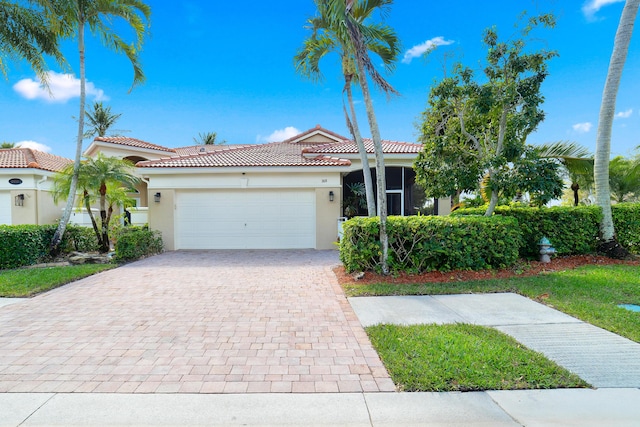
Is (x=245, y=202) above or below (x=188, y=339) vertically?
above

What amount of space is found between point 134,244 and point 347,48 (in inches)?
356

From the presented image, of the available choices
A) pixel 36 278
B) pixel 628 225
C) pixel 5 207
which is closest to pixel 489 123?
pixel 628 225

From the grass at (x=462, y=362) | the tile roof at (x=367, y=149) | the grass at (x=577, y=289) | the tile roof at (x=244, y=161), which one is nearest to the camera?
the grass at (x=462, y=362)

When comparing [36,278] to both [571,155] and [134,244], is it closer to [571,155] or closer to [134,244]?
[134,244]

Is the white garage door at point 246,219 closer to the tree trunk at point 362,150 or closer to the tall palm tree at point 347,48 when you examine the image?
the tree trunk at point 362,150

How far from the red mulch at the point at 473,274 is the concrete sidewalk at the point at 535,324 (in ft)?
3.57

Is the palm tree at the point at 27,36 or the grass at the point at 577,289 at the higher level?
the palm tree at the point at 27,36

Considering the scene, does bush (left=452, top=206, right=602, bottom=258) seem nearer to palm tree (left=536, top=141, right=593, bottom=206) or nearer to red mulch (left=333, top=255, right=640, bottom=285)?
red mulch (left=333, top=255, right=640, bottom=285)

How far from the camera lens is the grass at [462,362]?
3.14 meters

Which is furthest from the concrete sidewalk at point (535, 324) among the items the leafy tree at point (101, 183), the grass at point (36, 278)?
the leafy tree at point (101, 183)

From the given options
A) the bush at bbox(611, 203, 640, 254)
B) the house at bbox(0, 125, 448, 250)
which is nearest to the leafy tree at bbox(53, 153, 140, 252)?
the house at bbox(0, 125, 448, 250)

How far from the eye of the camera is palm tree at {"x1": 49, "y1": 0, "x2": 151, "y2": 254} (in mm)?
9812

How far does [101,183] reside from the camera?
1081 cm

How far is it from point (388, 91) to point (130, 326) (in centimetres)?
695
